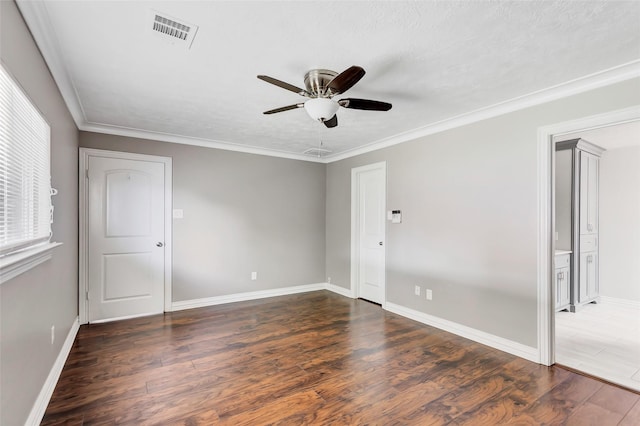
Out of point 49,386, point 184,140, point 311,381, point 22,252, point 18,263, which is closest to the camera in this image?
point 18,263

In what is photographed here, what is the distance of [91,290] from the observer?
3.83 meters

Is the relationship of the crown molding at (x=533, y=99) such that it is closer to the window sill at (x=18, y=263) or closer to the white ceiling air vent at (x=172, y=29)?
the white ceiling air vent at (x=172, y=29)

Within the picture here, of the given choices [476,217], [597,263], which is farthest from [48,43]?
[597,263]

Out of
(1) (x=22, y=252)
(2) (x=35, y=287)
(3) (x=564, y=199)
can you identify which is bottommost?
(2) (x=35, y=287)

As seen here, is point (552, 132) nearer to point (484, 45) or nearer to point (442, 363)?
point (484, 45)

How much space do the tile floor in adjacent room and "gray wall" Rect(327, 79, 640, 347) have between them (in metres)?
0.50

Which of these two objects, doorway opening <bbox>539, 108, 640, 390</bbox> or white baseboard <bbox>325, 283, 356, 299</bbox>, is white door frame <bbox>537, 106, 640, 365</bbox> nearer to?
doorway opening <bbox>539, 108, 640, 390</bbox>

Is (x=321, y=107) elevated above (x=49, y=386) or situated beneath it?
elevated above

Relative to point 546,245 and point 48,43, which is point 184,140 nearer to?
point 48,43

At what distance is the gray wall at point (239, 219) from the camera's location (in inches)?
173

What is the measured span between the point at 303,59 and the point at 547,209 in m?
2.45

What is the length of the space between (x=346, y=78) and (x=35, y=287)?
2343 mm

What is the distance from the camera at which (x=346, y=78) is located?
→ 78.7 inches

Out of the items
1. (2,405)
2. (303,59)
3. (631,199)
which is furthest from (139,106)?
(631,199)
